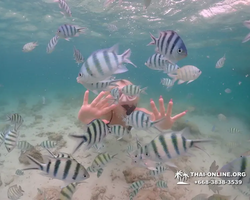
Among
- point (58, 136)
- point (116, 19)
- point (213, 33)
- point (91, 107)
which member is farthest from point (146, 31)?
point (91, 107)

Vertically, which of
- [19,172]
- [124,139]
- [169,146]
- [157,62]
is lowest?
[124,139]

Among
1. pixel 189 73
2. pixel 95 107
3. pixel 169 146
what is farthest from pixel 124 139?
pixel 169 146

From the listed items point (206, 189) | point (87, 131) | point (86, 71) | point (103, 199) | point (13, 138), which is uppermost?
point (86, 71)

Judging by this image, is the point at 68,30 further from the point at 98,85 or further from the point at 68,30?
the point at 98,85

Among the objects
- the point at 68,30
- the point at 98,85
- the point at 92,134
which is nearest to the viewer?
the point at 92,134

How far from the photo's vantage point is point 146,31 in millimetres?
26781

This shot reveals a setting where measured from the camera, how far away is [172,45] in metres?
2.73

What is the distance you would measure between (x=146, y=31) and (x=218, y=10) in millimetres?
10854

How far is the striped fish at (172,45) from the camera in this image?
2684 millimetres

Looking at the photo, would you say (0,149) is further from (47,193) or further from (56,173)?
(56,173)

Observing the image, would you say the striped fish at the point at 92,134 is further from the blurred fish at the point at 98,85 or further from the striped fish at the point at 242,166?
the striped fish at the point at 242,166

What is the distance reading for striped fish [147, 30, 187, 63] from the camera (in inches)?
106

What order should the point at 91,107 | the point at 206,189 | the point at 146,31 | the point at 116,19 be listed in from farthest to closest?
the point at 146,31 → the point at 116,19 → the point at 206,189 → the point at 91,107

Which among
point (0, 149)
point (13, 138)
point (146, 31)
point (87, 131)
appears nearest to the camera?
point (87, 131)
